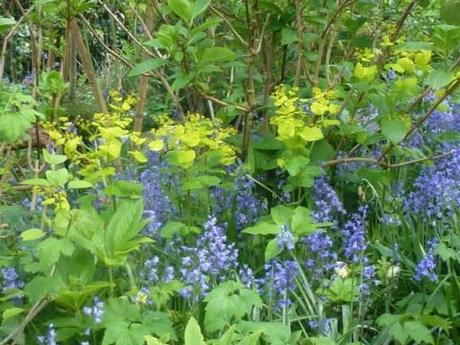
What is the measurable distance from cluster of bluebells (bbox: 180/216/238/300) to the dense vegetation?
0.4 inches

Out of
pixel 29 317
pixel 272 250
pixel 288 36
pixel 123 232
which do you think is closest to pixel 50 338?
pixel 29 317

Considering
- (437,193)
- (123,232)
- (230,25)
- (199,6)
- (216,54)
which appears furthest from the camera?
(230,25)

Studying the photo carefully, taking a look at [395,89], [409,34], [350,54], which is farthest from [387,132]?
[409,34]

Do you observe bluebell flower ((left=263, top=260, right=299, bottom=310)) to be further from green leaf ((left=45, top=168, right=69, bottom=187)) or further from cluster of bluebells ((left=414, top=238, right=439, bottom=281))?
green leaf ((left=45, top=168, right=69, bottom=187))

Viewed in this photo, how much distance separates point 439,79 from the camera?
2.81 m

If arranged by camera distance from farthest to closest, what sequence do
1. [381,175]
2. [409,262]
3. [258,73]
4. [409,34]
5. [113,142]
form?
[409,34]
[258,73]
[381,175]
[409,262]
[113,142]

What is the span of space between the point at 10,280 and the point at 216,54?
107 cm

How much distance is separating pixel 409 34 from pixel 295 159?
2330 millimetres

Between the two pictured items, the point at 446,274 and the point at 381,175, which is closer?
the point at 446,274

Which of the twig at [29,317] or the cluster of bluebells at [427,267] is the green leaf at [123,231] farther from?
the cluster of bluebells at [427,267]

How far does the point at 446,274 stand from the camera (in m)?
3.07

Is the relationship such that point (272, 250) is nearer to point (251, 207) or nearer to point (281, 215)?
point (281, 215)

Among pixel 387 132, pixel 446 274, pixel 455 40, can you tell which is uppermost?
pixel 455 40

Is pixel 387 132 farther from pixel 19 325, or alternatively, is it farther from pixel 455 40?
pixel 19 325
